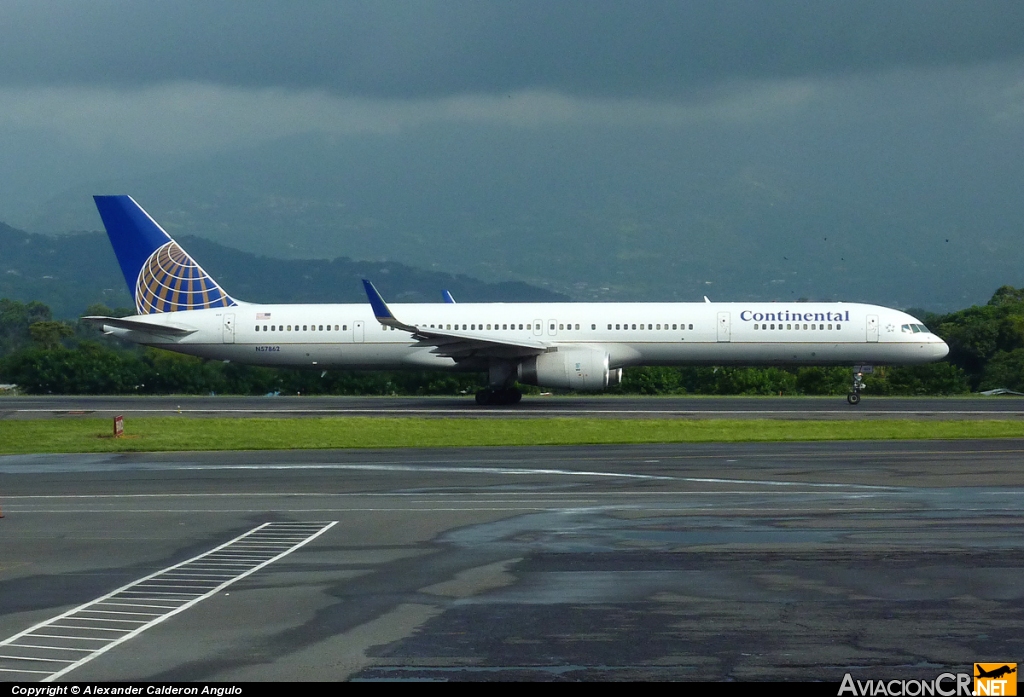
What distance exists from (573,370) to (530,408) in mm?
2390

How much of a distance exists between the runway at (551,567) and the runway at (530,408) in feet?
49.5

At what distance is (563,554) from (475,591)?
2245 mm

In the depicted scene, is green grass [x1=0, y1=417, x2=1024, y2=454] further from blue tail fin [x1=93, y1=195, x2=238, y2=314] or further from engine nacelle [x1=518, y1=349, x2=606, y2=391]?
blue tail fin [x1=93, y1=195, x2=238, y2=314]

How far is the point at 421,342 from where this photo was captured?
44.6 metres

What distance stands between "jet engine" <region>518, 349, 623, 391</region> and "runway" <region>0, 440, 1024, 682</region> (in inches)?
702

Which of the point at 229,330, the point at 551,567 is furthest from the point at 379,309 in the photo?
the point at 551,567

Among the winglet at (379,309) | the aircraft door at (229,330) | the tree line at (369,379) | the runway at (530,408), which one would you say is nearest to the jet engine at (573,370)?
the runway at (530,408)

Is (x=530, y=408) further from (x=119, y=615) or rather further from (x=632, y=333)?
(x=119, y=615)

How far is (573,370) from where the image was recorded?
41844 mm

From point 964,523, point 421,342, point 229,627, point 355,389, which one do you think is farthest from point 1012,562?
point 355,389

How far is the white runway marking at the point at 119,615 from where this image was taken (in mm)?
9174

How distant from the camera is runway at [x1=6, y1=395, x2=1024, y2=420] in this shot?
128ft

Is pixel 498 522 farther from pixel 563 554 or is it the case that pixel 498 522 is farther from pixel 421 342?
pixel 421 342

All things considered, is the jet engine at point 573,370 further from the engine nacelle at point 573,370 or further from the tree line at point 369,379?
the tree line at point 369,379
